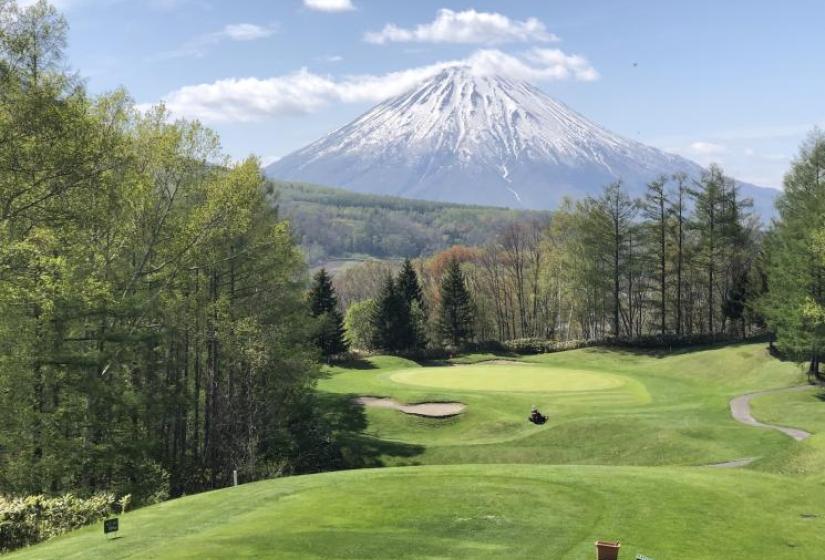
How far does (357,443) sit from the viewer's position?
39.3 m

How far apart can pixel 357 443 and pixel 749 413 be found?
80.0ft

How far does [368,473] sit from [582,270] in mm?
56906

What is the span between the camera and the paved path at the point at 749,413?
3381cm

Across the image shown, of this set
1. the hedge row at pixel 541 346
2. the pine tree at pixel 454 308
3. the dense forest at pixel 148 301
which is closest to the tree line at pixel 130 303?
the dense forest at pixel 148 301

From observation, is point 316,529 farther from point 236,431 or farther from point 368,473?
point 236,431

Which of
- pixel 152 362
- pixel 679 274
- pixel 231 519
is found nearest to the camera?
pixel 231 519

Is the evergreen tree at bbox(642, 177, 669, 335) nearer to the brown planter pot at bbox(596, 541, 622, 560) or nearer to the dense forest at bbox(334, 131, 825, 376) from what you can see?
the dense forest at bbox(334, 131, 825, 376)

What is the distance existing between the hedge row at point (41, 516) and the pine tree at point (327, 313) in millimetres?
45326

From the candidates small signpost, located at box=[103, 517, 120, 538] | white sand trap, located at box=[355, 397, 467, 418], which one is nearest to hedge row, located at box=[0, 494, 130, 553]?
small signpost, located at box=[103, 517, 120, 538]

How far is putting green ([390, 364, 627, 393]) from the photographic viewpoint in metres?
50.1

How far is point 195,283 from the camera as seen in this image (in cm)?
3575

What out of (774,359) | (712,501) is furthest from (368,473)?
(774,359)

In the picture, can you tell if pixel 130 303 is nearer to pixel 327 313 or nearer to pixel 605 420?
pixel 605 420

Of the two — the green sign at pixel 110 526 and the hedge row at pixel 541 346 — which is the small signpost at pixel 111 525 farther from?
the hedge row at pixel 541 346
